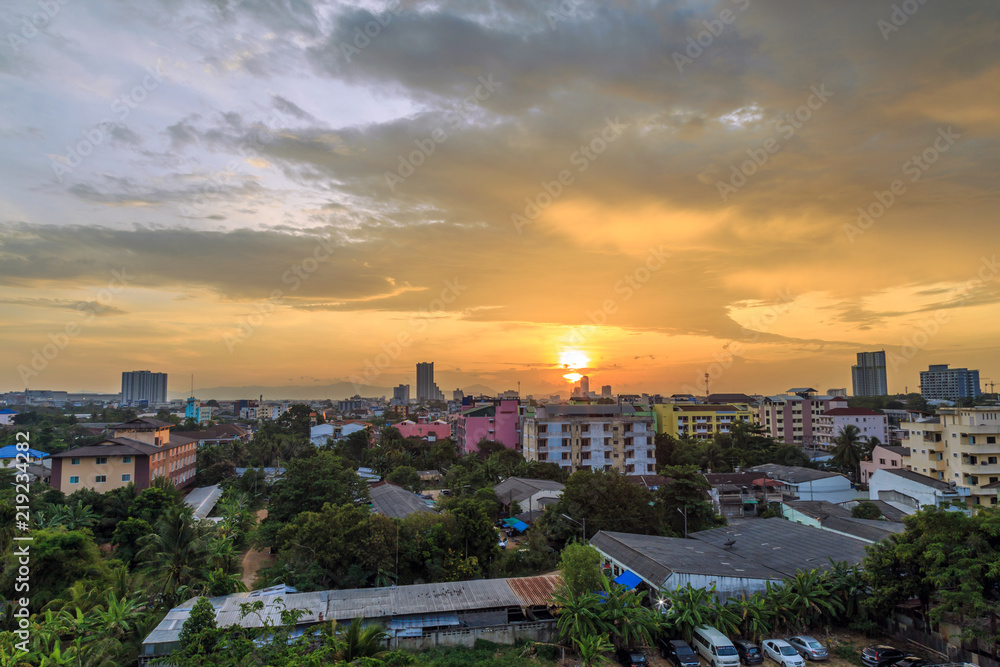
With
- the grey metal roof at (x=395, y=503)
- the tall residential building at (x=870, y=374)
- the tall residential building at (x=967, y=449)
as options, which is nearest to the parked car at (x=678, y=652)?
the grey metal roof at (x=395, y=503)

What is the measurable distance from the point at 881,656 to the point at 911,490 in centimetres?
2144

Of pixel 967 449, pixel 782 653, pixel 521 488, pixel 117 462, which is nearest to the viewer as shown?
pixel 782 653

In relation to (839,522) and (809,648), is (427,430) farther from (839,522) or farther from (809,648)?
(809,648)

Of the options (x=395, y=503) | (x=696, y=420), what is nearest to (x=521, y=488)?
(x=395, y=503)

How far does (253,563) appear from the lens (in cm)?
2652

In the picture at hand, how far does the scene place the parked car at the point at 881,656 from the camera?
48.0ft

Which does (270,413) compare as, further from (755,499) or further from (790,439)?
(755,499)

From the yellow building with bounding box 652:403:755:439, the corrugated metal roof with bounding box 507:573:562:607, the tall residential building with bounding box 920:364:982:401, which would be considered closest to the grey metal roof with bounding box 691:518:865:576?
the corrugated metal roof with bounding box 507:573:562:607

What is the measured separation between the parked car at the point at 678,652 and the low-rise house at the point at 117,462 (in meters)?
30.1

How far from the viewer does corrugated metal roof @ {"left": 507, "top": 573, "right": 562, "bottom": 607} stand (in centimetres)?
1743

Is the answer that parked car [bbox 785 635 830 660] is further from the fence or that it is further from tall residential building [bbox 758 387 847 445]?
tall residential building [bbox 758 387 847 445]

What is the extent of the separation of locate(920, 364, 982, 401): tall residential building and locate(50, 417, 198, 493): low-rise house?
A: 151 meters

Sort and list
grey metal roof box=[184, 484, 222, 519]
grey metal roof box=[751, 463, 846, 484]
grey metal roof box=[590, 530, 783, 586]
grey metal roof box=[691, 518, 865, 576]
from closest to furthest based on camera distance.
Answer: grey metal roof box=[590, 530, 783, 586] < grey metal roof box=[691, 518, 865, 576] < grey metal roof box=[184, 484, 222, 519] < grey metal roof box=[751, 463, 846, 484]

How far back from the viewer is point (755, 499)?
3647 centimetres
